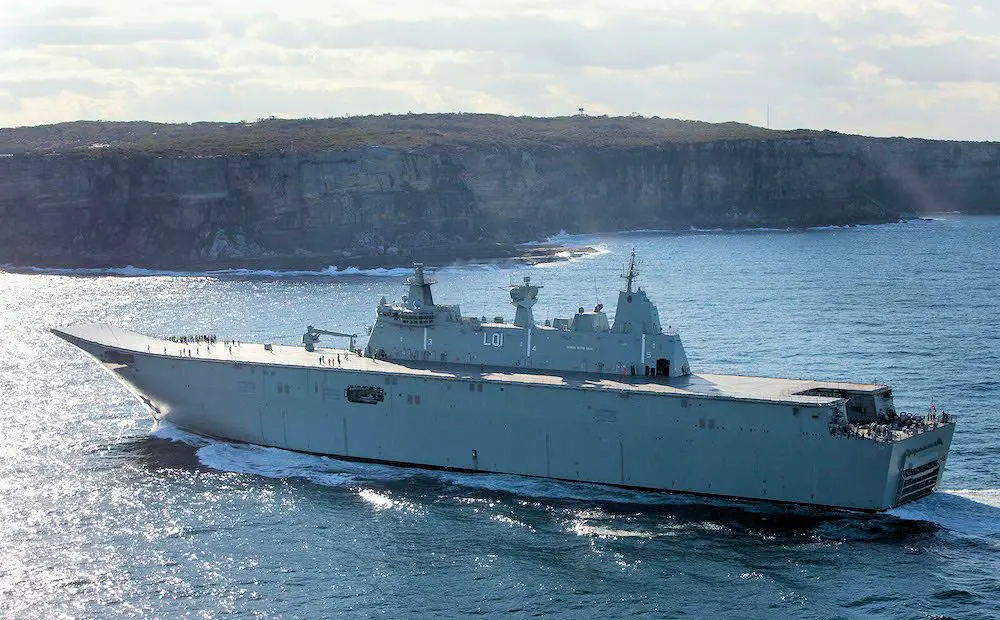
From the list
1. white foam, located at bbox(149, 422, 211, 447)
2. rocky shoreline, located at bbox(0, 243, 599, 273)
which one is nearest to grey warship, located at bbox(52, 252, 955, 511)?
white foam, located at bbox(149, 422, 211, 447)

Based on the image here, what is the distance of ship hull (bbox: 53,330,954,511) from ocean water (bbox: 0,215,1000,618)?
0.67 meters

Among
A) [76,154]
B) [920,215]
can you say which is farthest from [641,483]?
[920,215]

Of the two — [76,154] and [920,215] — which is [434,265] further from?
[920,215]

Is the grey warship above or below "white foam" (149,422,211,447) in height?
above

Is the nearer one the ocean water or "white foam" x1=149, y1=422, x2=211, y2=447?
the ocean water

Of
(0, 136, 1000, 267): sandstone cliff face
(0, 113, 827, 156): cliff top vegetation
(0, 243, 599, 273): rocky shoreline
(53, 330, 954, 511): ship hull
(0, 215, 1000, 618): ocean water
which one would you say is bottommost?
(0, 215, 1000, 618): ocean water

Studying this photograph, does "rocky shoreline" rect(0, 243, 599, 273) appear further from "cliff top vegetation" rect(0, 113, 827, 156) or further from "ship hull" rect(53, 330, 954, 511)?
"ship hull" rect(53, 330, 954, 511)

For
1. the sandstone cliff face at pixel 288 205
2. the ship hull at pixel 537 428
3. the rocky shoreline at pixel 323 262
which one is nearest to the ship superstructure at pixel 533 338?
the ship hull at pixel 537 428

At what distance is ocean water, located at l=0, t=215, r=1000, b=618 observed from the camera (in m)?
29.7

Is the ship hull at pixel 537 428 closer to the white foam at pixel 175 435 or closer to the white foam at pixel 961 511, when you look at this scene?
the white foam at pixel 175 435

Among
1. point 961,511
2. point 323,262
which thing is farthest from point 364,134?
point 961,511

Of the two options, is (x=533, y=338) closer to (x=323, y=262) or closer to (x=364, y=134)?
(x=323, y=262)

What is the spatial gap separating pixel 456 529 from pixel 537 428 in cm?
567

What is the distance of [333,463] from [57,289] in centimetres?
5714
